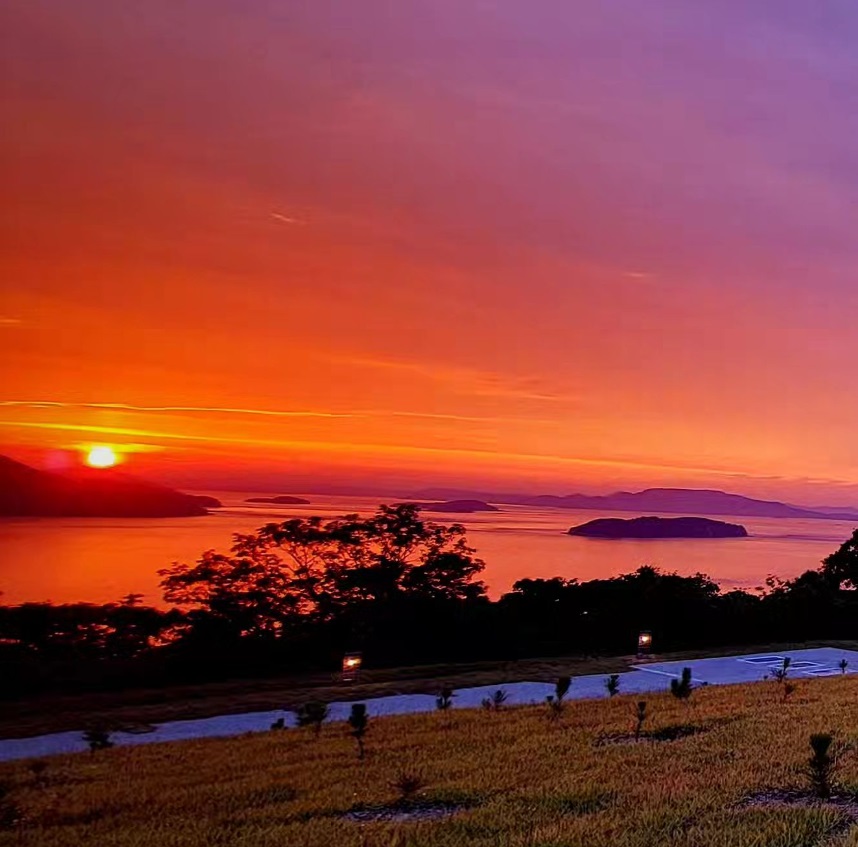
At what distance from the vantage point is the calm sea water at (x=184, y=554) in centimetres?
1908

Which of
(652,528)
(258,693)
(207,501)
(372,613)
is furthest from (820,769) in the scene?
(652,528)

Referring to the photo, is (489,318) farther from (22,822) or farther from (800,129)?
(22,822)

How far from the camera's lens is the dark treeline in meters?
15.5

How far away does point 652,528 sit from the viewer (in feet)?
149

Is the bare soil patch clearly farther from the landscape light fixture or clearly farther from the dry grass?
the landscape light fixture

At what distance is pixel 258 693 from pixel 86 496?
13.5 meters

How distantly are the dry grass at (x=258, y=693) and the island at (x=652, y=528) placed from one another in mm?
26455

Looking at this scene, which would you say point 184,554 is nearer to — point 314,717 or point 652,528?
point 314,717

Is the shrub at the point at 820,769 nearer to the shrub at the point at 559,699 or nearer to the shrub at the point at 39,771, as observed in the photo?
the shrub at the point at 559,699

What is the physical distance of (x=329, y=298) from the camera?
44.2 feet

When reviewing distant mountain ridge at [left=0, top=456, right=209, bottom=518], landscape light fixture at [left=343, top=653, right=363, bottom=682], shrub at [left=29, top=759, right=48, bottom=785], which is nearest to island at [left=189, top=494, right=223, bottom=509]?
distant mountain ridge at [left=0, top=456, right=209, bottom=518]

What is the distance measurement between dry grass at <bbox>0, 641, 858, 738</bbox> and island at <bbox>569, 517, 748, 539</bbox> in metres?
26.5

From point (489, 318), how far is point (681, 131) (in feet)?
17.3

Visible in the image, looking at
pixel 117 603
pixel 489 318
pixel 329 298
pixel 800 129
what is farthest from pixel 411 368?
pixel 800 129
